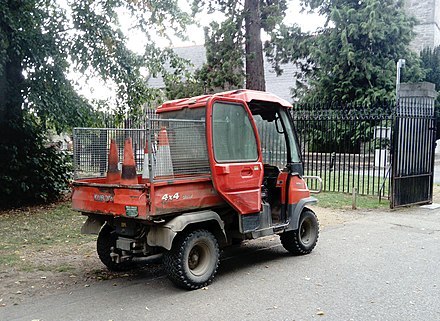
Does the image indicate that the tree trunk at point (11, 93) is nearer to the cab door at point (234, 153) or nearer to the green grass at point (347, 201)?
the cab door at point (234, 153)

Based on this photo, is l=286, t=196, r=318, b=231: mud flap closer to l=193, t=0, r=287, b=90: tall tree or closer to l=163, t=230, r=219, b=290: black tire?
l=163, t=230, r=219, b=290: black tire

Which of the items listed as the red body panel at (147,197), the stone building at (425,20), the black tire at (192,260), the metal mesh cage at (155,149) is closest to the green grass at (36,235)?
the red body panel at (147,197)

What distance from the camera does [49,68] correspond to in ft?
32.0

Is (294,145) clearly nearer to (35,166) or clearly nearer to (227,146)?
(227,146)

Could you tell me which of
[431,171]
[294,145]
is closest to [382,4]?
[431,171]

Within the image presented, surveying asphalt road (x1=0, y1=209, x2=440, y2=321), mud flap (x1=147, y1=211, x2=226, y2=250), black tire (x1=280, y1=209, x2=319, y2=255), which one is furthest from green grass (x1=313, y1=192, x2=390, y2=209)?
mud flap (x1=147, y1=211, x2=226, y2=250)

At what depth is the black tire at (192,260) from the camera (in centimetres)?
525

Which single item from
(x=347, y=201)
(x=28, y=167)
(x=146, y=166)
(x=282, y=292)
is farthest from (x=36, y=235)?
(x=347, y=201)

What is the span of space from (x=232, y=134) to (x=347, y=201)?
7.34 meters

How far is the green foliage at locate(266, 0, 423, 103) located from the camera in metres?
21.6

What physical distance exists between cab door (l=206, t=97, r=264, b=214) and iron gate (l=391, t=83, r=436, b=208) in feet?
19.9

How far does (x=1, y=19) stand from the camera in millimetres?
8680

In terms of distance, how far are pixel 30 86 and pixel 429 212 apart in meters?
9.68

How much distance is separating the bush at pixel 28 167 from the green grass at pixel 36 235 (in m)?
0.48
